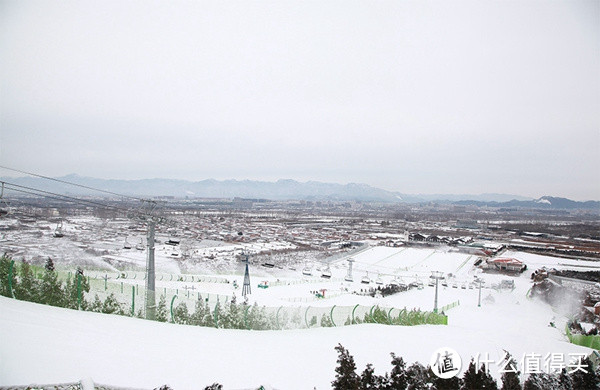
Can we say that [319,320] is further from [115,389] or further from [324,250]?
[324,250]

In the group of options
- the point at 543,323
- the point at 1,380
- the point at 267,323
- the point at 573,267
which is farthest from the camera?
the point at 573,267

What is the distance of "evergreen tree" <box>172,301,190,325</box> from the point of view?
248 inches

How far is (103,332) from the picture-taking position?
489 cm

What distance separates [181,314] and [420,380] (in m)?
4.30

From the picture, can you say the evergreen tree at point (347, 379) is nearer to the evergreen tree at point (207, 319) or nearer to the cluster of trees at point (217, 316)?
the cluster of trees at point (217, 316)

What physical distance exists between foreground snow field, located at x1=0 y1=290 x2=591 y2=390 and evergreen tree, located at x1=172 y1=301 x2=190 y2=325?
0.34m

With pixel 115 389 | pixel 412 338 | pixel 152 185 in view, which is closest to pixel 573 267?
pixel 412 338

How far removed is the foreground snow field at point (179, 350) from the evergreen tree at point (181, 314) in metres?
0.34

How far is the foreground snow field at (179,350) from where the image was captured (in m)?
3.63

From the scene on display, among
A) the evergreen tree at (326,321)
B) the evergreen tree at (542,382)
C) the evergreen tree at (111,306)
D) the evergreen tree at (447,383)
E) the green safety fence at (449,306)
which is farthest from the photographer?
the green safety fence at (449,306)

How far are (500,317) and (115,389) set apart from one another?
1554 centimetres

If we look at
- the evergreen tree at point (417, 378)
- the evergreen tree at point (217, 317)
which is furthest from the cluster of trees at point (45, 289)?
the evergreen tree at point (417, 378)

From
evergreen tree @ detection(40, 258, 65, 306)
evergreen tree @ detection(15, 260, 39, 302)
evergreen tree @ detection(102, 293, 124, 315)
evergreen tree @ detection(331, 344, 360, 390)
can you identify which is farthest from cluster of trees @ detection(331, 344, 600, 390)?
evergreen tree @ detection(15, 260, 39, 302)

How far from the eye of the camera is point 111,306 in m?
6.12
